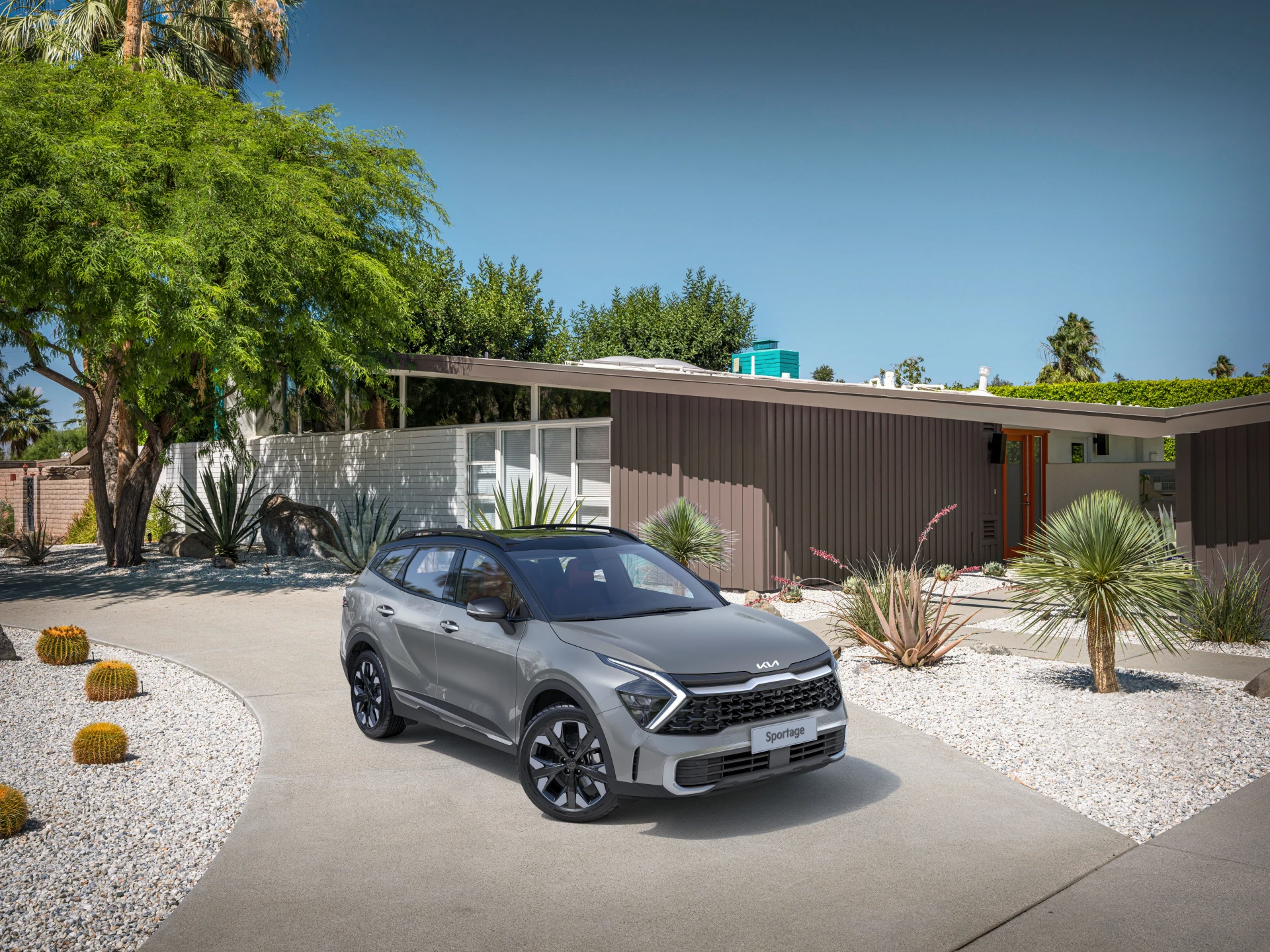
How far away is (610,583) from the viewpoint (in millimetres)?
5930

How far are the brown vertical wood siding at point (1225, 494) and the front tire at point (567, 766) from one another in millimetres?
8552

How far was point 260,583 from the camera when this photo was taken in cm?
1549

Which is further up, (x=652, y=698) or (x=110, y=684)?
(x=652, y=698)

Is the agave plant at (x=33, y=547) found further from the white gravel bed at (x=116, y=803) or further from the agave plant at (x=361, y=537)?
the white gravel bed at (x=116, y=803)

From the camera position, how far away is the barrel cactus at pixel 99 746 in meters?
6.10

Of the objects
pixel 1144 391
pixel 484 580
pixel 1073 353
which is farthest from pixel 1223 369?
pixel 484 580

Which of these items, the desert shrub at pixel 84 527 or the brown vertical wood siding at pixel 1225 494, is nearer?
the brown vertical wood siding at pixel 1225 494

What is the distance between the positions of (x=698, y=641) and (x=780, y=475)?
29.9 ft

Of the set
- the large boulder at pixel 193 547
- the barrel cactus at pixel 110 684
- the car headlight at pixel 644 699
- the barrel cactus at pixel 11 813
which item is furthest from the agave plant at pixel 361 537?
the car headlight at pixel 644 699

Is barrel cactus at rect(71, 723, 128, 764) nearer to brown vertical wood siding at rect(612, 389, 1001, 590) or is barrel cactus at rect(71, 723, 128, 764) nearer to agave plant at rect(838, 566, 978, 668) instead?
agave plant at rect(838, 566, 978, 668)

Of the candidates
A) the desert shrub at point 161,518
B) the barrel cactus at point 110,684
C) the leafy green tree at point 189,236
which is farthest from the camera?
the desert shrub at point 161,518

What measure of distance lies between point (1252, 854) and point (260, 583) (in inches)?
554

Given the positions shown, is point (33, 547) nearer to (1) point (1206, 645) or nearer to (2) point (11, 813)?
(2) point (11, 813)

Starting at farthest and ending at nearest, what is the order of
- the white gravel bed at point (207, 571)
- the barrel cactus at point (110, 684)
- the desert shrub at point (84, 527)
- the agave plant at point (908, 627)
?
the desert shrub at point (84, 527) → the white gravel bed at point (207, 571) → the agave plant at point (908, 627) → the barrel cactus at point (110, 684)
